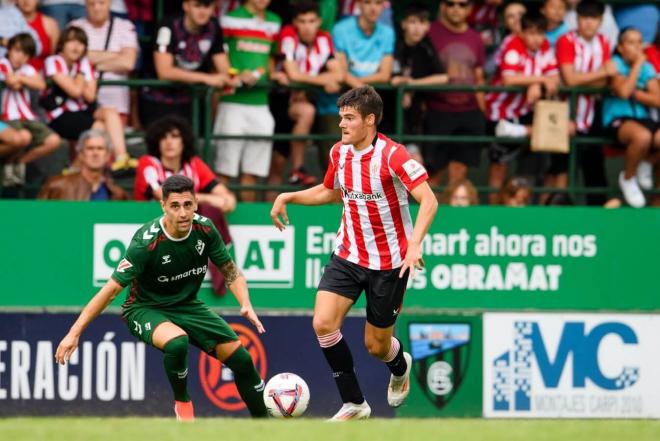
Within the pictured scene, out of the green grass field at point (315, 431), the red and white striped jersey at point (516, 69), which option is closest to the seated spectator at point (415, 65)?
the red and white striped jersey at point (516, 69)

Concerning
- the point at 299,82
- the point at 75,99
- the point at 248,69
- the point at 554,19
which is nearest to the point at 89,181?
the point at 75,99

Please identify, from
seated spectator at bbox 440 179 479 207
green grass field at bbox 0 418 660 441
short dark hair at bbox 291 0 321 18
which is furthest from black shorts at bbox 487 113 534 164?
green grass field at bbox 0 418 660 441

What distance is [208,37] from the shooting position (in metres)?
13.2

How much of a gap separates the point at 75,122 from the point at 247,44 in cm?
182

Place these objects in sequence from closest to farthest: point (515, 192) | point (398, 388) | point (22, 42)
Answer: point (398, 388), point (22, 42), point (515, 192)

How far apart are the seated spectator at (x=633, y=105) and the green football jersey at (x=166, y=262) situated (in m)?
5.36

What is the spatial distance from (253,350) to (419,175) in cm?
341

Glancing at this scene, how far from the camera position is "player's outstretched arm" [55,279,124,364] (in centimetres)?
935

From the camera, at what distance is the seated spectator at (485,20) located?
1472cm

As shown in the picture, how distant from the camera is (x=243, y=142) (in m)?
13.6

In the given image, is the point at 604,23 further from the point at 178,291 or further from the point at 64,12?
the point at 178,291

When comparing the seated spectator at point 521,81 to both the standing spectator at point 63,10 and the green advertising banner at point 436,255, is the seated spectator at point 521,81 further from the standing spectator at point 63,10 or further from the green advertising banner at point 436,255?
the standing spectator at point 63,10

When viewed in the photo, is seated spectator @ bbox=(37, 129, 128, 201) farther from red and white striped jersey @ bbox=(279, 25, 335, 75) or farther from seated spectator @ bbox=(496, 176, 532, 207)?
seated spectator @ bbox=(496, 176, 532, 207)

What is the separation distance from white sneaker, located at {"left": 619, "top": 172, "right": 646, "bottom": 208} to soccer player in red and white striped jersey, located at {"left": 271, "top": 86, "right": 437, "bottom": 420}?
4.63 m
